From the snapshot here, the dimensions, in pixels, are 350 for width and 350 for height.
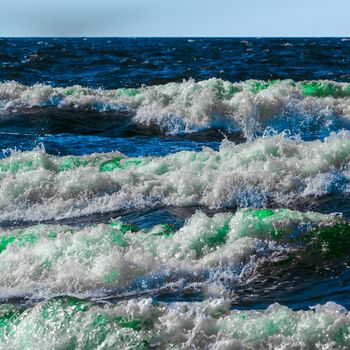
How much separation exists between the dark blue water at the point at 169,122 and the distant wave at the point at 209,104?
0.05 metres

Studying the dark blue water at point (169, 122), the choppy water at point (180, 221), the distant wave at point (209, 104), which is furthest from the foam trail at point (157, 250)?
the distant wave at point (209, 104)

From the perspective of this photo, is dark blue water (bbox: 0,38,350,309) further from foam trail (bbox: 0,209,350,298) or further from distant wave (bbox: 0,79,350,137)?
foam trail (bbox: 0,209,350,298)

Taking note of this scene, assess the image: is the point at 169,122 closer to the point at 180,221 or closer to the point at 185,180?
the point at 185,180

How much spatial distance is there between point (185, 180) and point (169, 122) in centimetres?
656

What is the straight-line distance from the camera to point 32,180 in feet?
33.9

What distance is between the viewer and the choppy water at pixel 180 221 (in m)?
4.95

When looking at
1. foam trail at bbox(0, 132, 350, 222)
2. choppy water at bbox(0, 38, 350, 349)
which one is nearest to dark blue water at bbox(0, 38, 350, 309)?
choppy water at bbox(0, 38, 350, 349)

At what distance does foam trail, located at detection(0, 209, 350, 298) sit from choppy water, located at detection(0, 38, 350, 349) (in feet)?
0.05

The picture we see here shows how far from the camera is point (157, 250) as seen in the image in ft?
23.1

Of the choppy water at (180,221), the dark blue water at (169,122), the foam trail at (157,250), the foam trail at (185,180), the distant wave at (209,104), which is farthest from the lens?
Result: the distant wave at (209,104)

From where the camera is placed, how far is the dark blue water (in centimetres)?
638

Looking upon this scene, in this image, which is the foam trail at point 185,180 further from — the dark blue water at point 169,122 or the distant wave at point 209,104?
the distant wave at point 209,104

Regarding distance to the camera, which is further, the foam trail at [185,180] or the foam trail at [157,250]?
the foam trail at [185,180]

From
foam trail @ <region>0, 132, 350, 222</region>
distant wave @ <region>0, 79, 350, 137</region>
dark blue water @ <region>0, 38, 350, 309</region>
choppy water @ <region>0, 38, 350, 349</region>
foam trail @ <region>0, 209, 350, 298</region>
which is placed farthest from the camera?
distant wave @ <region>0, 79, 350, 137</region>
